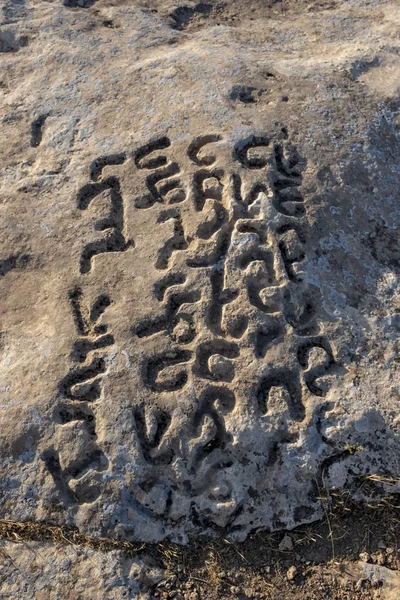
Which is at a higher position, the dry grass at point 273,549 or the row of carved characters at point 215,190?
the row of carved characters at point 215,190

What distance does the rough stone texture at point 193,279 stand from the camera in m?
3.71

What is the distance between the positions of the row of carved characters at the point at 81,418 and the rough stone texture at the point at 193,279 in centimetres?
1

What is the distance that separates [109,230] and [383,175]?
85.3 inches

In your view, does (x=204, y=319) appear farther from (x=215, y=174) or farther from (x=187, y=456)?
(x=215, y=174)

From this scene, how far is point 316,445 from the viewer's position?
3773 millimetres

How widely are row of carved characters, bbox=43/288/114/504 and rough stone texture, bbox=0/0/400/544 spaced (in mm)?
12

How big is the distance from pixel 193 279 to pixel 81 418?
46.0 inches

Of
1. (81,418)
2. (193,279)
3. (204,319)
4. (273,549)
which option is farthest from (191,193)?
(273,549)

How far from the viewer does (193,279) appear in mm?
4211

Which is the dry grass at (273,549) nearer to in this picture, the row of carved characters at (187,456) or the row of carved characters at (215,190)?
the row of carved characters at (187,456)

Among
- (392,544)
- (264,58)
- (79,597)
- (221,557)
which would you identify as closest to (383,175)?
(264,58)

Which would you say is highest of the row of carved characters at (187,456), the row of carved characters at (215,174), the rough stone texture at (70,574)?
the row of carved characters at (215,174)

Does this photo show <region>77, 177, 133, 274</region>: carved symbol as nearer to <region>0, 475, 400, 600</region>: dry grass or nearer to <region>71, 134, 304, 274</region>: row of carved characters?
<region>71, 134, 304, 274</region>: row of carved characters

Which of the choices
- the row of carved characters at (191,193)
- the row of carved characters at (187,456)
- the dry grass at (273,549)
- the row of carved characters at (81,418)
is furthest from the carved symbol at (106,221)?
the dry grass at (273,549)
